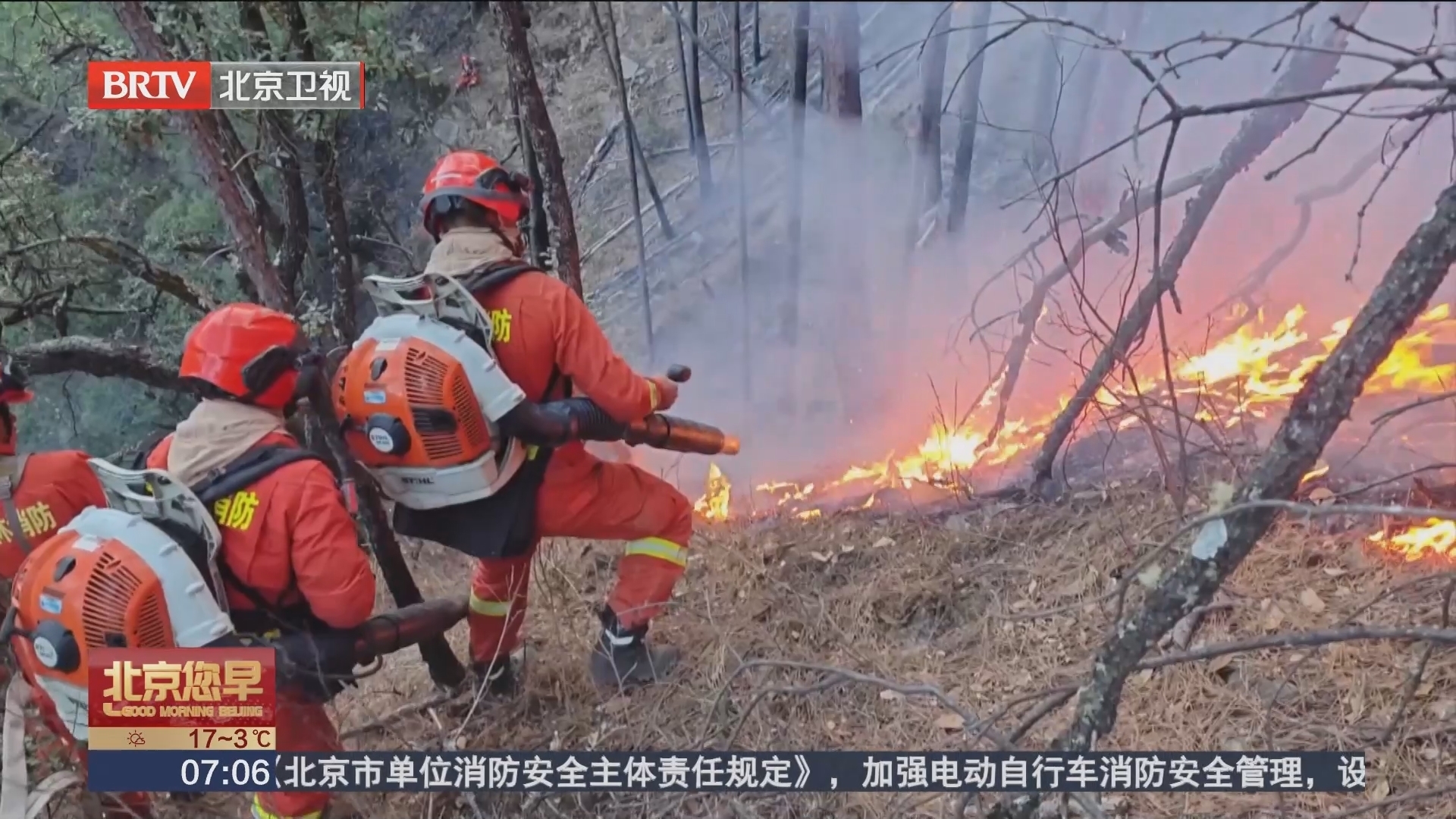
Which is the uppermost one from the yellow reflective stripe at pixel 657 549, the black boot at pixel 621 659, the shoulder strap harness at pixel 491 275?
the shoulder strap harness at pixel 491 275

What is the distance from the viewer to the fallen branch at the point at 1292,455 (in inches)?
79.3

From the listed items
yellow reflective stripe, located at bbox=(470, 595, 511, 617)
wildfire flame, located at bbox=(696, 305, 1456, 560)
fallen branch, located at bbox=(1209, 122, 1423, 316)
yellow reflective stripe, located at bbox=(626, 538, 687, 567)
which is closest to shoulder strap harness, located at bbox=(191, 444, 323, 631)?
yellow reflective stripe, located at bbox=(470, 595, 511, 617)

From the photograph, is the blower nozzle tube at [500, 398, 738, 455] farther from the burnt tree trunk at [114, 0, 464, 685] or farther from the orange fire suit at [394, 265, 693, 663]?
the burnt tree trunk at [114, 0, 464, 685]

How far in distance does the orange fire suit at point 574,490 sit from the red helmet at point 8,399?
125cm

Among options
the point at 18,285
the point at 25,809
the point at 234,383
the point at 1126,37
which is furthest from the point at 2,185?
the point at 1126,37

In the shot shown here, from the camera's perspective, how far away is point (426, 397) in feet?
10.6

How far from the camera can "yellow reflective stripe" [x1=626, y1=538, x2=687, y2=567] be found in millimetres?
4020

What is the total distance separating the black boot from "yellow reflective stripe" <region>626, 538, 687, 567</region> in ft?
0.87

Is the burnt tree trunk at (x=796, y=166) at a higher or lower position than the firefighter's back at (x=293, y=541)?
higher

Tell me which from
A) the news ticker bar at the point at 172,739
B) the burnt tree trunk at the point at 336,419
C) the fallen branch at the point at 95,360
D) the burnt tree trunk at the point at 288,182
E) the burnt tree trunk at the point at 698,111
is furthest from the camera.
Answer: the burnt tree trunk at the point at 698,111

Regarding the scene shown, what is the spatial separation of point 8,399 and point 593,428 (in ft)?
6.20

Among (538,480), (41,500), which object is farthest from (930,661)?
(41,500)

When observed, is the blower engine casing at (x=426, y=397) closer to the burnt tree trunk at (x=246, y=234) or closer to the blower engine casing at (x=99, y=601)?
the burnt tree trunk at (x=246, y=234)

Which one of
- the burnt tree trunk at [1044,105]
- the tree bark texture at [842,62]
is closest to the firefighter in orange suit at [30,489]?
the tree bark texture at [842,62]
